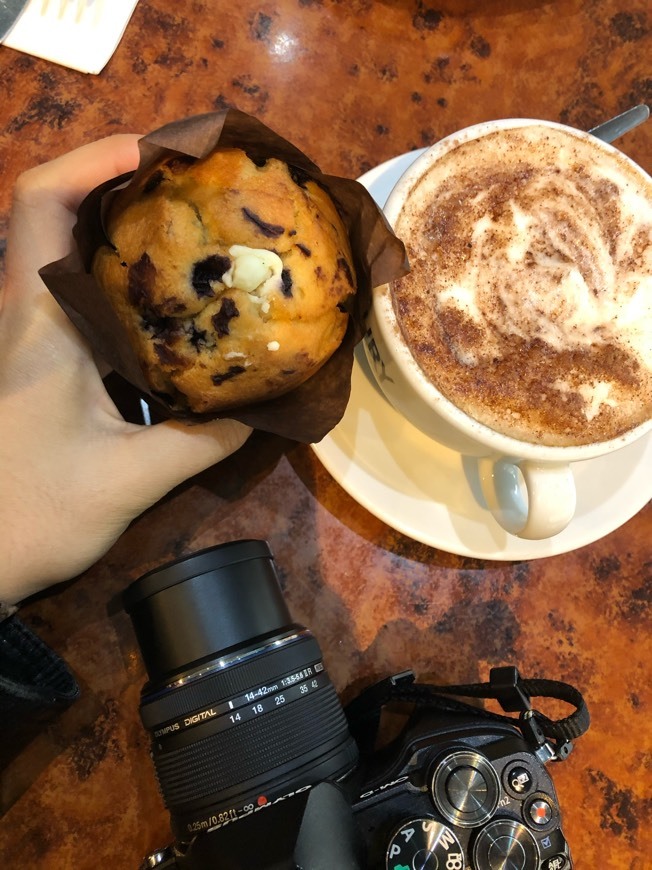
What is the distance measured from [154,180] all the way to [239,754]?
1.70 ft

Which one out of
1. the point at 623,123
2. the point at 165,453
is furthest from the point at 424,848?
the point at 623,123

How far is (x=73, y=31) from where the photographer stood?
2.77ft

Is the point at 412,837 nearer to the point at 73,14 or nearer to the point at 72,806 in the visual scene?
the point at 72,806

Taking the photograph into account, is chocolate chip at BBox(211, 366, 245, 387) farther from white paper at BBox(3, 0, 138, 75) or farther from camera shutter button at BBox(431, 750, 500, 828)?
white paper at BBox(3, 0, 138, 75)

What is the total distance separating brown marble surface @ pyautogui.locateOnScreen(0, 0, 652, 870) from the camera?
776mm

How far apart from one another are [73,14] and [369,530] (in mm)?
757

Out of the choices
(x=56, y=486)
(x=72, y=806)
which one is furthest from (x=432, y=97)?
(x=72, y=806)

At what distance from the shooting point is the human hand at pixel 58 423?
627 millimetres

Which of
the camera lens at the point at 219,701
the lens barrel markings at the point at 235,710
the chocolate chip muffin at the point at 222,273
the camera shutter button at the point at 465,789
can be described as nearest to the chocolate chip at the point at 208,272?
the chocolate chip muffin at the point at 222,273

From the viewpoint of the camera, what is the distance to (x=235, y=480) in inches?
32.8

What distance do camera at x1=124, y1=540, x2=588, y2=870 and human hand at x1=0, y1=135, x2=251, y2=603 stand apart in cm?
10

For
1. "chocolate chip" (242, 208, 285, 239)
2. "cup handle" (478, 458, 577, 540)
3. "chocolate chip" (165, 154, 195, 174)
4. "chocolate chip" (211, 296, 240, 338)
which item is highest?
"chocolate chip" (165, 154, 195, 174)

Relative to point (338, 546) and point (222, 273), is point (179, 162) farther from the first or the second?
point (338, 546)

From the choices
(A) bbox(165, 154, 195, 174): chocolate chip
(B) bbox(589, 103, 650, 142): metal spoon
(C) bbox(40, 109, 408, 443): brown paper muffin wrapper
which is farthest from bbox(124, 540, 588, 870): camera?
(B) bbox(589, 103, 650, 142): metal spoon
